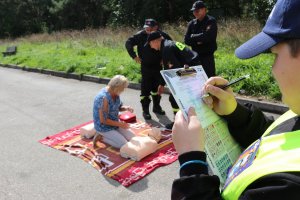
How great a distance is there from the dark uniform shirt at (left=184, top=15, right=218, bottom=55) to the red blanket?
177 cm

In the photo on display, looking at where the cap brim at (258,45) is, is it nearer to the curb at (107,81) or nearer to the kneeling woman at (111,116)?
the curb at (107,81)

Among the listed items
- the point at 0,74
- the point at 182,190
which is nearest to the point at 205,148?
the point at 182,190

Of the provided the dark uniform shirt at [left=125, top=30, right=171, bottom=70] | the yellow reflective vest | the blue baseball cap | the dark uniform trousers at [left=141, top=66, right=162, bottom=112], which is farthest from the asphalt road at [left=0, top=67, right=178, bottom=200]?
the blue baseball cap

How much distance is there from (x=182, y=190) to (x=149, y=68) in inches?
212

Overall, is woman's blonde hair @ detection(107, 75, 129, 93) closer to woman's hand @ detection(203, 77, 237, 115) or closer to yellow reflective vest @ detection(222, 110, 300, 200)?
woman's hand @ detection(203, 77, 237, 115)

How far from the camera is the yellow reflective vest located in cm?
98

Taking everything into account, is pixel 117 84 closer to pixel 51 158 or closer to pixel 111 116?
pixel 111 116

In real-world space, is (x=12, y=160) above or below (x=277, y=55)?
below

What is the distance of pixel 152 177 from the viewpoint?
430cm

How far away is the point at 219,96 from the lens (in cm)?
163

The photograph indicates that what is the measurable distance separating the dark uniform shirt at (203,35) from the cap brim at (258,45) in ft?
16.5

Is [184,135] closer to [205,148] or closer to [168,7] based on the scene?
[205,148]

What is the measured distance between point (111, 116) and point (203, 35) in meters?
2.27

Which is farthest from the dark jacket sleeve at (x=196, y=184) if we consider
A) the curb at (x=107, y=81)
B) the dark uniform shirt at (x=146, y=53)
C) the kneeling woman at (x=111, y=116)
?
the dark uniform shirt at (x=146, y=53)
